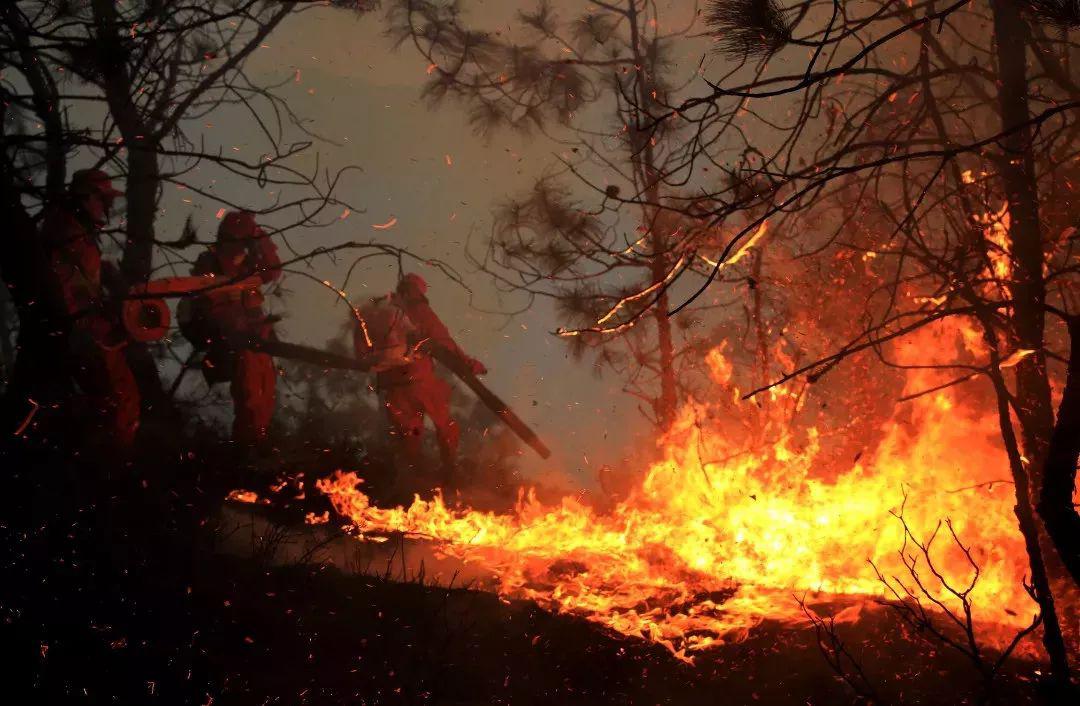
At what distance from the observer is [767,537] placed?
20.4 ft

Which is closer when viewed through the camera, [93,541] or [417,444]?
[93,541]

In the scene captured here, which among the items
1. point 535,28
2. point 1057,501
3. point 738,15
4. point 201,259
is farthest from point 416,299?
point 1057,501

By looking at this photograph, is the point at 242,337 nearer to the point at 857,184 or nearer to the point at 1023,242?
the point at 1023,242

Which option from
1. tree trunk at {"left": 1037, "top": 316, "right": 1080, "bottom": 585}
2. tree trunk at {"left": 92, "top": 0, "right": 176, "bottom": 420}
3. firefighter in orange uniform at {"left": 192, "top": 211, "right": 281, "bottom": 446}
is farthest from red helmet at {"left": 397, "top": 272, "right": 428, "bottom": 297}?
tree trunk at {"left": 1037, "top": 316, "right": 1080, "bottom": 585}

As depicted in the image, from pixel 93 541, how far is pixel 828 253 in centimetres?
1181

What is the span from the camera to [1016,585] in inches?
198

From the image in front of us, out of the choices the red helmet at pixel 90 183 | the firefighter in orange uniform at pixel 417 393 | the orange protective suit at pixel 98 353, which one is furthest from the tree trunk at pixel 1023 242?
the firefighter in orange uniform at pixel 417 393

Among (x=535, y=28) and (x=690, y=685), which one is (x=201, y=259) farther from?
(x=690, y=685)

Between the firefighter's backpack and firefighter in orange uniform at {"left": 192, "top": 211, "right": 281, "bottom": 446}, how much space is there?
1.47 m

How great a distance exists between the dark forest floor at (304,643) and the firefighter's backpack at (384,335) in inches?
203

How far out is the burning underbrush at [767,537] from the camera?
200 inches

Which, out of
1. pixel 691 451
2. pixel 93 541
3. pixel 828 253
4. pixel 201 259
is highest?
pixel 828 253

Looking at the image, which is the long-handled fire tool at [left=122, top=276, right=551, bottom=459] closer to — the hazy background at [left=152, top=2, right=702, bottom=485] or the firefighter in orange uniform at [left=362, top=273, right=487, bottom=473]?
the firefighter in orange uniform at [left=362, top=273, right=487, bottom=473]

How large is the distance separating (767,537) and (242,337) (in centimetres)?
738
